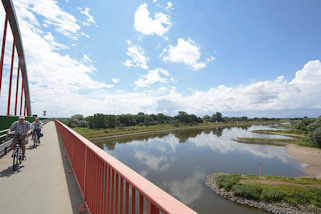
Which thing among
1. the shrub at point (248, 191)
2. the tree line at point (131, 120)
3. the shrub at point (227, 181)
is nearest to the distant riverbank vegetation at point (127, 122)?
the tree line at point (131, 120)

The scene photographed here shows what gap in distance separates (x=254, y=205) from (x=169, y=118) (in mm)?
94391

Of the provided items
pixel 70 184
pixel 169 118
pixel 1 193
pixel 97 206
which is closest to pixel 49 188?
pixel 70 184

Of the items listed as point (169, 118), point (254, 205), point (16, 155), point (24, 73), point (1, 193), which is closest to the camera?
point (1, 193)

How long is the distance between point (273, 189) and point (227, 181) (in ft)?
12.2

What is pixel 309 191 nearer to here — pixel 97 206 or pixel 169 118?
pixel 97 206

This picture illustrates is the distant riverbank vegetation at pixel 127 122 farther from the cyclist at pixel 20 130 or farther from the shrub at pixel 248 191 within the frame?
the cyclist at pixel 20 130

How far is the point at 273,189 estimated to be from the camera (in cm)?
1300

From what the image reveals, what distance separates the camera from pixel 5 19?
48.1ft

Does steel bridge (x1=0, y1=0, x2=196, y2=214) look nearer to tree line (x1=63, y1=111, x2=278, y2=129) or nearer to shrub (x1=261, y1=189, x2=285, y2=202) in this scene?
shrub (x1=261, y1=189, x2=285, y2=202)

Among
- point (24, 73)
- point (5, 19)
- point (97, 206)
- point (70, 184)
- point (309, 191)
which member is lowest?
Result: point (309, 191)

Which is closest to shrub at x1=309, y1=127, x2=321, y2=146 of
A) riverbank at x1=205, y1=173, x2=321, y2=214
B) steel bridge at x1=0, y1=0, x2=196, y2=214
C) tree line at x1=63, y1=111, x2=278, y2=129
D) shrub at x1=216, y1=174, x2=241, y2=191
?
riverbank at x1=205, y1=173, x2=321, y2=214

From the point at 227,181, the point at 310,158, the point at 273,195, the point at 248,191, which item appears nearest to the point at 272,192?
the point at 273,195

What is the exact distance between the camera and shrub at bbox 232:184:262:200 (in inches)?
511

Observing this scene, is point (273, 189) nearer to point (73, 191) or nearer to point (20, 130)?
point (73, 191)
